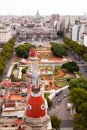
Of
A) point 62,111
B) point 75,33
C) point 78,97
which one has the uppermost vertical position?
point 75,33

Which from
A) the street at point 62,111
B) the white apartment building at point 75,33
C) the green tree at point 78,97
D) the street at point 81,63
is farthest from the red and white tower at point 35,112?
the white apartment building at point 75,33

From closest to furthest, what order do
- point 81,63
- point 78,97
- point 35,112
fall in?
point 35,112
point 78,97
point 81,63

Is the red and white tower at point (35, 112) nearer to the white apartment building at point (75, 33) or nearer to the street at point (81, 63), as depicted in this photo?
the street at point (81, 63)

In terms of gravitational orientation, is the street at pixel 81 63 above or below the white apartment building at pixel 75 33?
below

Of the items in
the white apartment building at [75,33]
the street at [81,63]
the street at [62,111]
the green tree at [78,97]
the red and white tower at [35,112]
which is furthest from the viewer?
the white apartment building at [75,33]

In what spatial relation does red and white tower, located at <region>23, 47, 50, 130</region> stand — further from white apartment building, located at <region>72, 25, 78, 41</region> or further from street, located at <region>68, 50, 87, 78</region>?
white apartment building, located at <region>72, 25, 78, 41</region>

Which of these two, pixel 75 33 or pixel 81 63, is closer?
pixel 81 63

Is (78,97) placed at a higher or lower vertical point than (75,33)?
lower

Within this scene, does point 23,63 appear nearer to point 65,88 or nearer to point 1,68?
point 1,68

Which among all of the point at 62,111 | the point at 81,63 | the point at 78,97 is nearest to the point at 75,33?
the point at 81,63

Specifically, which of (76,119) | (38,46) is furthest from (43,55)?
(76,119)

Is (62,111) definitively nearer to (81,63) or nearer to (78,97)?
(78,97)

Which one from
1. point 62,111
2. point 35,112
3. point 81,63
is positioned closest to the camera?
point 35,112

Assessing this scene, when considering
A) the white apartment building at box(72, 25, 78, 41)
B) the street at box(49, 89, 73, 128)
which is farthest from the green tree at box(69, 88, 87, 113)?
the white apartment building at box(72, 25, 78, 41)
